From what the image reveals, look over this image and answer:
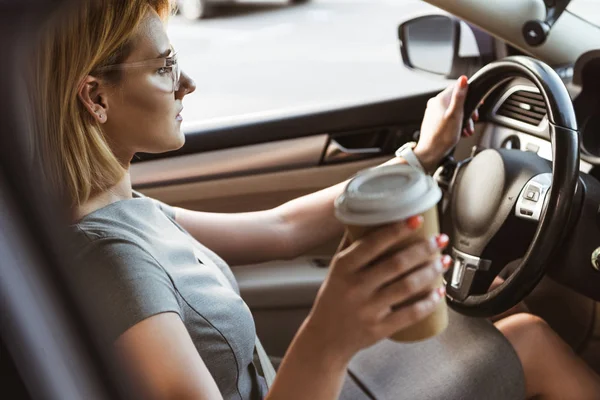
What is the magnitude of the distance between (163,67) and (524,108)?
880mm

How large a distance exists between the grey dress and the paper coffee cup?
34 centimetres

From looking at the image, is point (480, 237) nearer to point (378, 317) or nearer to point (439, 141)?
point (439, 141)

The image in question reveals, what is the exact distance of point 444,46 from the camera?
2084 mm

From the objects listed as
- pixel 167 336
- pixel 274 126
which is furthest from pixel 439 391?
pixel 274 126

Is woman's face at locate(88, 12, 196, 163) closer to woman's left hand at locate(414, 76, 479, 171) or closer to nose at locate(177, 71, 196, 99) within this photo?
nose at locate(177, 71, 196, 99)

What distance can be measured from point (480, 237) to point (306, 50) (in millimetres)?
2966

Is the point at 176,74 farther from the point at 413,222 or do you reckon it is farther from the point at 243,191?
the point at 243,191

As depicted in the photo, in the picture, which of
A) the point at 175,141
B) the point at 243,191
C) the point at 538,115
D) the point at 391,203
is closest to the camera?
the point at 391,203

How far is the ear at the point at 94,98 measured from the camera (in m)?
1.16

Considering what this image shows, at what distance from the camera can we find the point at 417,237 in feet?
2.62

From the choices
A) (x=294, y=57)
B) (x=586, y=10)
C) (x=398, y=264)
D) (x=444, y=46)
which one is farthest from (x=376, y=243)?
(x=294, y=57)

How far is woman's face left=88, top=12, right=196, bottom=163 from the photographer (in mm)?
1210

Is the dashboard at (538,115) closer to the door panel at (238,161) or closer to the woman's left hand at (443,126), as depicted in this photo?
the woman's left hand at (443,126)

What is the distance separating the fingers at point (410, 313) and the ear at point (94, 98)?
23.2 inches
